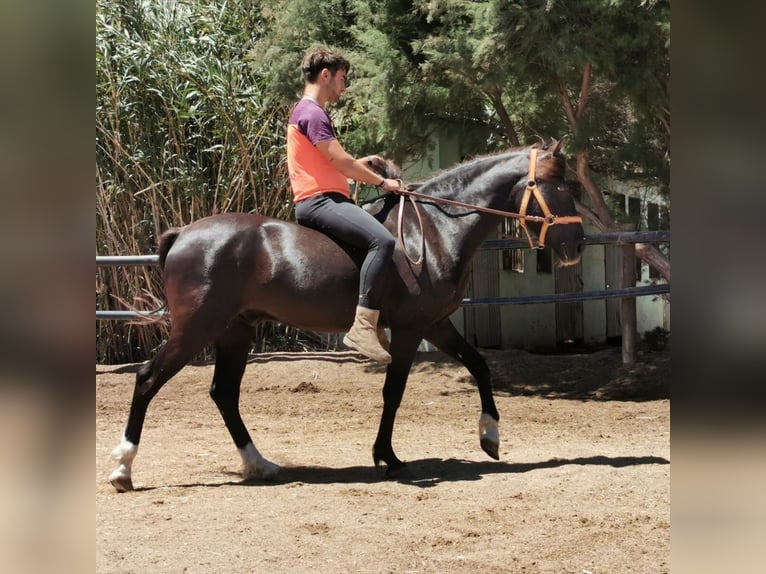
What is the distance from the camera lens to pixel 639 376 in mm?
9367

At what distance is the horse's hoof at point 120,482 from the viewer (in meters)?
5.41

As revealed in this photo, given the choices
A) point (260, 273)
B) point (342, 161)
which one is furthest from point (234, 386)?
point (342, 161)

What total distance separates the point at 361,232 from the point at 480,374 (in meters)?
1.53

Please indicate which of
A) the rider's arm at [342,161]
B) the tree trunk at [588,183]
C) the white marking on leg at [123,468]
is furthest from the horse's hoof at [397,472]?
the tree trunk at [588,183]

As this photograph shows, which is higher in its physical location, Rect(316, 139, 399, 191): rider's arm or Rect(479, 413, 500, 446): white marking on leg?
Rect(316, 139, 399, 191): rider's arm

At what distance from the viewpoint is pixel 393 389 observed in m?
5.93

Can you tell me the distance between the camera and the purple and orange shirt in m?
5.61

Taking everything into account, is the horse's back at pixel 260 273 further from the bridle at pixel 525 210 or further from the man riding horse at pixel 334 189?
the bridle at pixel 525 210

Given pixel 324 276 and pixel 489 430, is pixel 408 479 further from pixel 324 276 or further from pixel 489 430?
pixel 324 276

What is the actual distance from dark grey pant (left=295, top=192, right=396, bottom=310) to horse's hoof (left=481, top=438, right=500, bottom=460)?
4.52 ft

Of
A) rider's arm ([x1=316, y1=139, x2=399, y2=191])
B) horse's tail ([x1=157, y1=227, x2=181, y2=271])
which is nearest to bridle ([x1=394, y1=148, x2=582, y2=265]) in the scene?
rider's arm ([x1=316, y1=139, x2=399, y2=191])

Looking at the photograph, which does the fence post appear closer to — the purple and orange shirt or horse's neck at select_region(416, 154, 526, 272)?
horse's neck at select_region(416, 154, 526, 272)
